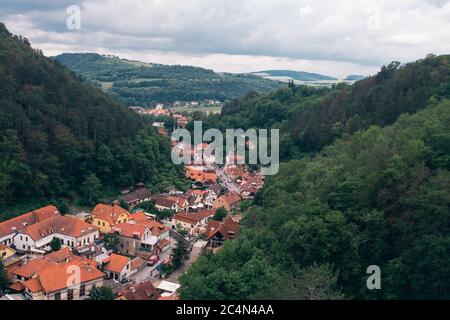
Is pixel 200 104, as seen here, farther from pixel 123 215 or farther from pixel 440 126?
pixel 440 126

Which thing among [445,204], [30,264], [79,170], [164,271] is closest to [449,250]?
[445,204]

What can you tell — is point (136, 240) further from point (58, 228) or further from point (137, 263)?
point (58, 228)

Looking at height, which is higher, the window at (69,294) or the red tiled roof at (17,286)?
the red tiled roof at (17,286)

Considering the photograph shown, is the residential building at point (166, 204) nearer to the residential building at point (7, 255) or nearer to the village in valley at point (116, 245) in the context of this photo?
the village in valley at point (116, 245)

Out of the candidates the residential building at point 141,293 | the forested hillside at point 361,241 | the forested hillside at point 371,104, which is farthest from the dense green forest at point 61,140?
the forested hillside at point 361,241

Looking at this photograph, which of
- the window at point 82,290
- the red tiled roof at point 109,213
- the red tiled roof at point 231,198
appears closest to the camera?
the window at point 82,290

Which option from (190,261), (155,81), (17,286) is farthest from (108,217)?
(155,81)

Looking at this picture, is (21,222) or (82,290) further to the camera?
(21,222)
